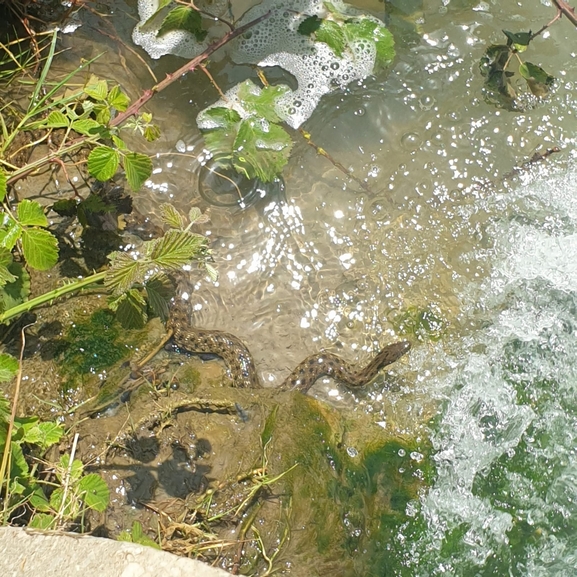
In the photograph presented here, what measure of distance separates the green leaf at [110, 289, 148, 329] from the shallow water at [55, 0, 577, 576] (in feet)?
3.89

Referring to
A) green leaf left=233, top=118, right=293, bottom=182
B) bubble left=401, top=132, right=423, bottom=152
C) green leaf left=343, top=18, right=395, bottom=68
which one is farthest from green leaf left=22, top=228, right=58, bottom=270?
bubble left=401, top=132, right=423, bottom=152

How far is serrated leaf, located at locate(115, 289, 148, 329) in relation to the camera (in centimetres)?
324

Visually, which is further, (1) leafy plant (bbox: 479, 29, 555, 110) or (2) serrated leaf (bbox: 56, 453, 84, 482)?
(1) leafy plant (bbox: 479, 29, 555, 110)

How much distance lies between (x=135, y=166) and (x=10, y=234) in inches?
29.2

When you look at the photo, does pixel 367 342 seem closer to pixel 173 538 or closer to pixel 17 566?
pixel 173 538

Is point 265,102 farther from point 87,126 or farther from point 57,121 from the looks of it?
point 57,121

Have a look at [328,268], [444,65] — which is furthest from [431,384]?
[444,65]

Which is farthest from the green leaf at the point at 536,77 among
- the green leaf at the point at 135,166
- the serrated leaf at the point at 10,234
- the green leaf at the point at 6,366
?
the green leaf at the point at 6,366

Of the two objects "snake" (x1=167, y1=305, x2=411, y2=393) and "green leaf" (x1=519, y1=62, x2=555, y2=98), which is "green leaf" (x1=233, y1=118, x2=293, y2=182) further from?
"green leaf" (x1=519, y1=62, x2=555, y2=98)

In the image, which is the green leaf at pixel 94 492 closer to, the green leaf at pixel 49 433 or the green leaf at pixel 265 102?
the green leaf at pixel 49 433

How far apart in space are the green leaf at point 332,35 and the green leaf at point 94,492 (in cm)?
316

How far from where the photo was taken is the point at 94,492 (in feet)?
9.55

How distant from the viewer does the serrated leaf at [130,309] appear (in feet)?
10.6

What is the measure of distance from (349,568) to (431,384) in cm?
152
